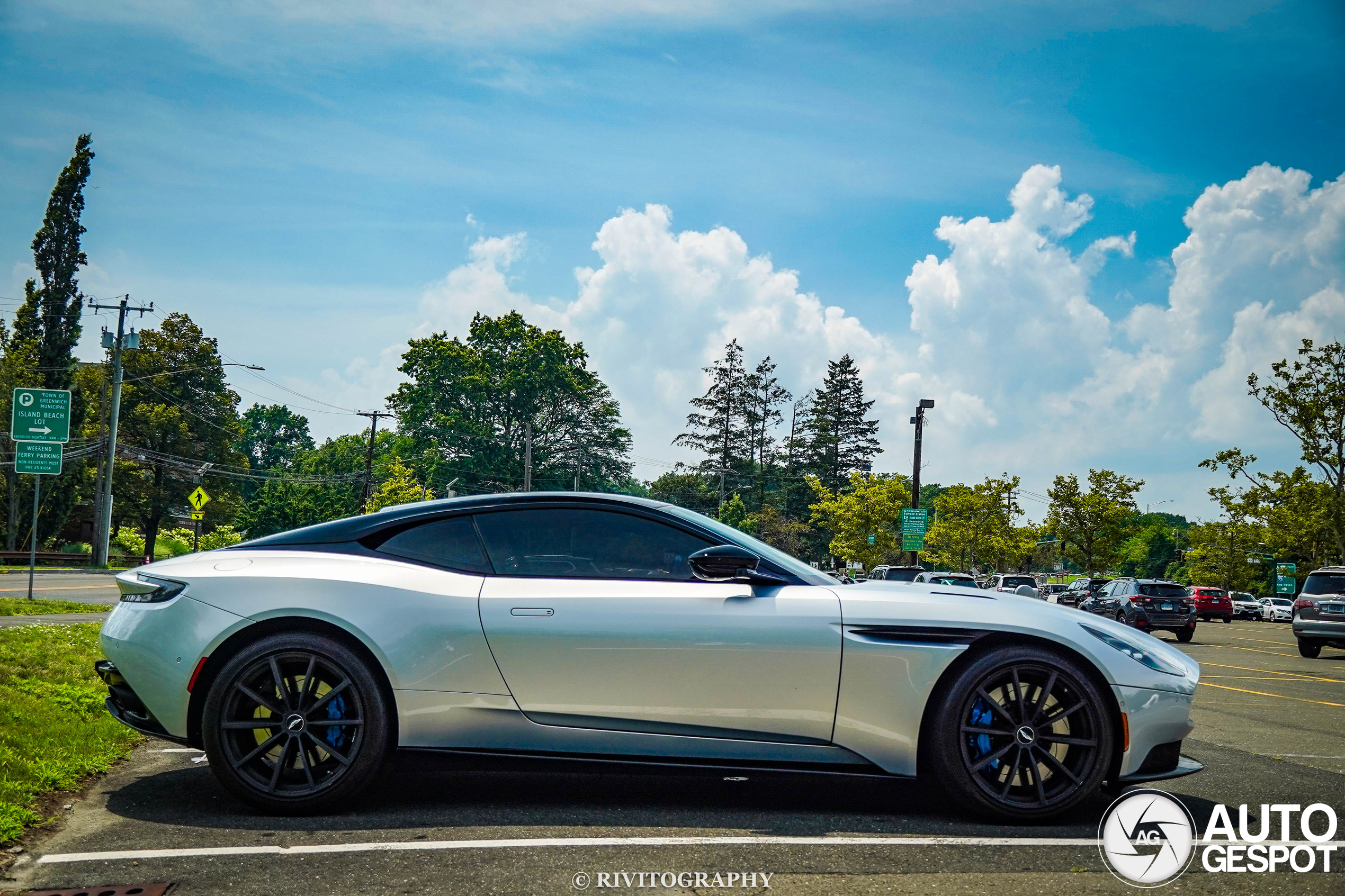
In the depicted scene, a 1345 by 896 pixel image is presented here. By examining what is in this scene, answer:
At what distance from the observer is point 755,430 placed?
330ft

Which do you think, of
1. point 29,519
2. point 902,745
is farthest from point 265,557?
point 29,519

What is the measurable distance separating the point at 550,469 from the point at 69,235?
115 ft

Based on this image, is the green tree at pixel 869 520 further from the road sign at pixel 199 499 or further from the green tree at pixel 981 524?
the road sign at pixel 199 499

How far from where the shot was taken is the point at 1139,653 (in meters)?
4.37

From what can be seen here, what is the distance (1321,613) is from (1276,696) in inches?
386

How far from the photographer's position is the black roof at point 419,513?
183 inches

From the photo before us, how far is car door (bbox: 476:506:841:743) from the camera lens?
13.7 ft

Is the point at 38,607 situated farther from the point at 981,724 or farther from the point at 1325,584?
the point at 1325,584

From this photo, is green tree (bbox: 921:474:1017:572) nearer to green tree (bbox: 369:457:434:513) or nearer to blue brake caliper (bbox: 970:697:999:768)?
green tree (bbox: 369:457:434:513)

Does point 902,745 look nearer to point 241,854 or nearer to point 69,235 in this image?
point 241,854

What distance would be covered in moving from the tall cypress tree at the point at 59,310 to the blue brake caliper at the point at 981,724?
48.3 metres

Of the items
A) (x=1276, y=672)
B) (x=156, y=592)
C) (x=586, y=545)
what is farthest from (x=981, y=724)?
(x=1276, y=672)

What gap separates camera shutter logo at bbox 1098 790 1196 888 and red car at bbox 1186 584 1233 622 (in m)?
38.6

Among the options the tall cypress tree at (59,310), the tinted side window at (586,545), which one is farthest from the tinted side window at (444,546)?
the tall cypress tree at (59,310)
